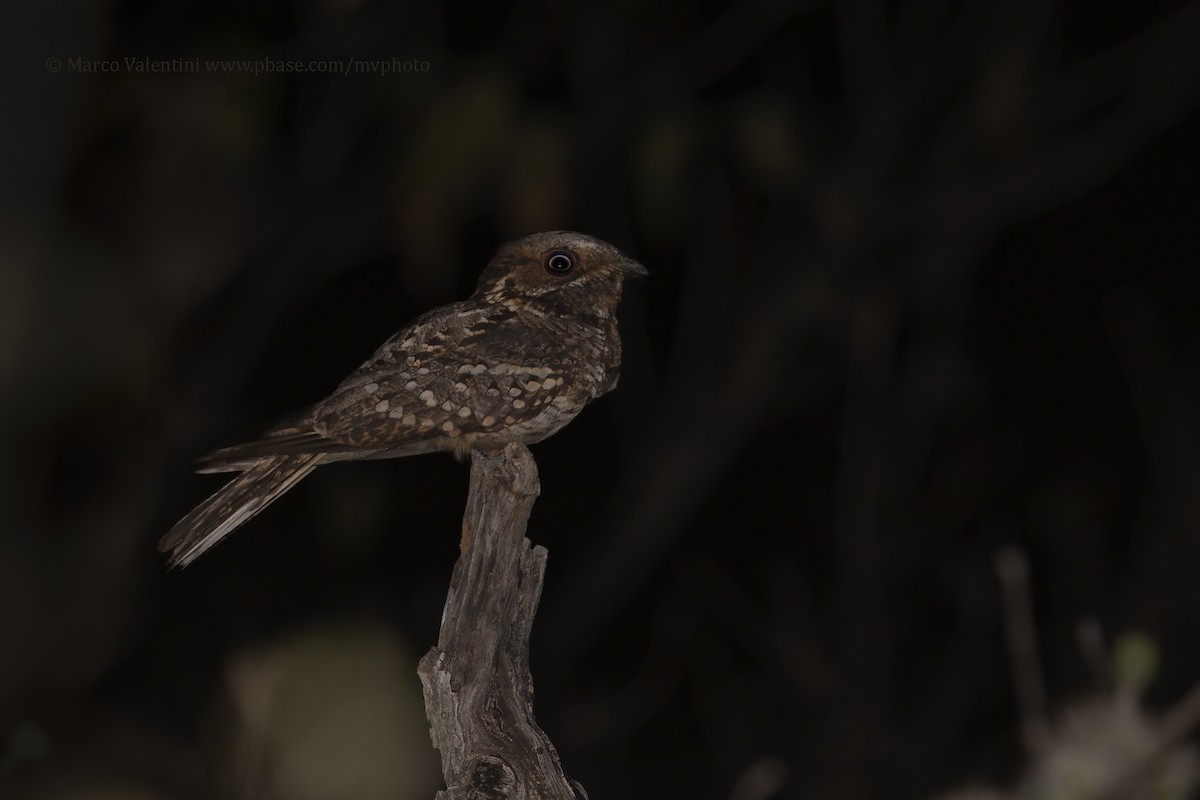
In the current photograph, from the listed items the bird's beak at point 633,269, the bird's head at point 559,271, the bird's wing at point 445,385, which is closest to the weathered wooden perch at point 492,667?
the bird's wing at point 445,385

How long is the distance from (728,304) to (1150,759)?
4.89 metres

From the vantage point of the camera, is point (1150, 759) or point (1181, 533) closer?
point (1150, 759)

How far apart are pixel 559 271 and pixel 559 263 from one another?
20mm

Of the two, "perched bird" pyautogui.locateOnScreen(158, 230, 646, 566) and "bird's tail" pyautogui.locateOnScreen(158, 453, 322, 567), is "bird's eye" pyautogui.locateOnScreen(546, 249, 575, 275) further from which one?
"bird's tail" pyautogui.locateOnScreen(158, 453, 322, 567)

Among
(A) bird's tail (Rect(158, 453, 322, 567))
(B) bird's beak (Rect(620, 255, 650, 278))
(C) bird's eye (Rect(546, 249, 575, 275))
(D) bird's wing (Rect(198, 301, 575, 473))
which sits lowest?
(A) bird's tail (Rect(158, 453, 322, 567))

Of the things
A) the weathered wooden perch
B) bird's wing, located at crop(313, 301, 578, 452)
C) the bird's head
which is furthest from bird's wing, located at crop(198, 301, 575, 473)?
the weathered wooden perch

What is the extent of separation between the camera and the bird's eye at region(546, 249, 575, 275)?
11.4ft

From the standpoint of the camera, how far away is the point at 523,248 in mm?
3465

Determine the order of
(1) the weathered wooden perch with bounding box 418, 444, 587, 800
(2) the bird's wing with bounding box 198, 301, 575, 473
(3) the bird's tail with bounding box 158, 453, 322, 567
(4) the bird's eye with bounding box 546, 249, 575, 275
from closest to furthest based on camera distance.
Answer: (1) the weathered wooden perch with bounding box 418, 444, 587, 800 → (3) the bird's tail with bounding box 158, 453, 322, 567 → (2) the bird's wing with bounding box 198, 301, 575, 473 → (4) the bird's eye with bounding box 546, 249, 575, 275

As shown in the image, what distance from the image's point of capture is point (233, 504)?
9.68 feet

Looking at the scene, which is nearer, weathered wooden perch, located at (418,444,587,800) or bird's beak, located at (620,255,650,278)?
weathered wooden perch, located at (418,444,587,800)

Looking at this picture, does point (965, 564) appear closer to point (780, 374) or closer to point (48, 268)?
point (780, 374)

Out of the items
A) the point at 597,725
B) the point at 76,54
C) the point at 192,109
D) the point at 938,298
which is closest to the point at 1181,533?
the point at 938,298

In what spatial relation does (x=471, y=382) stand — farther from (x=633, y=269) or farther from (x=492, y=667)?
(x=492, y=667)
